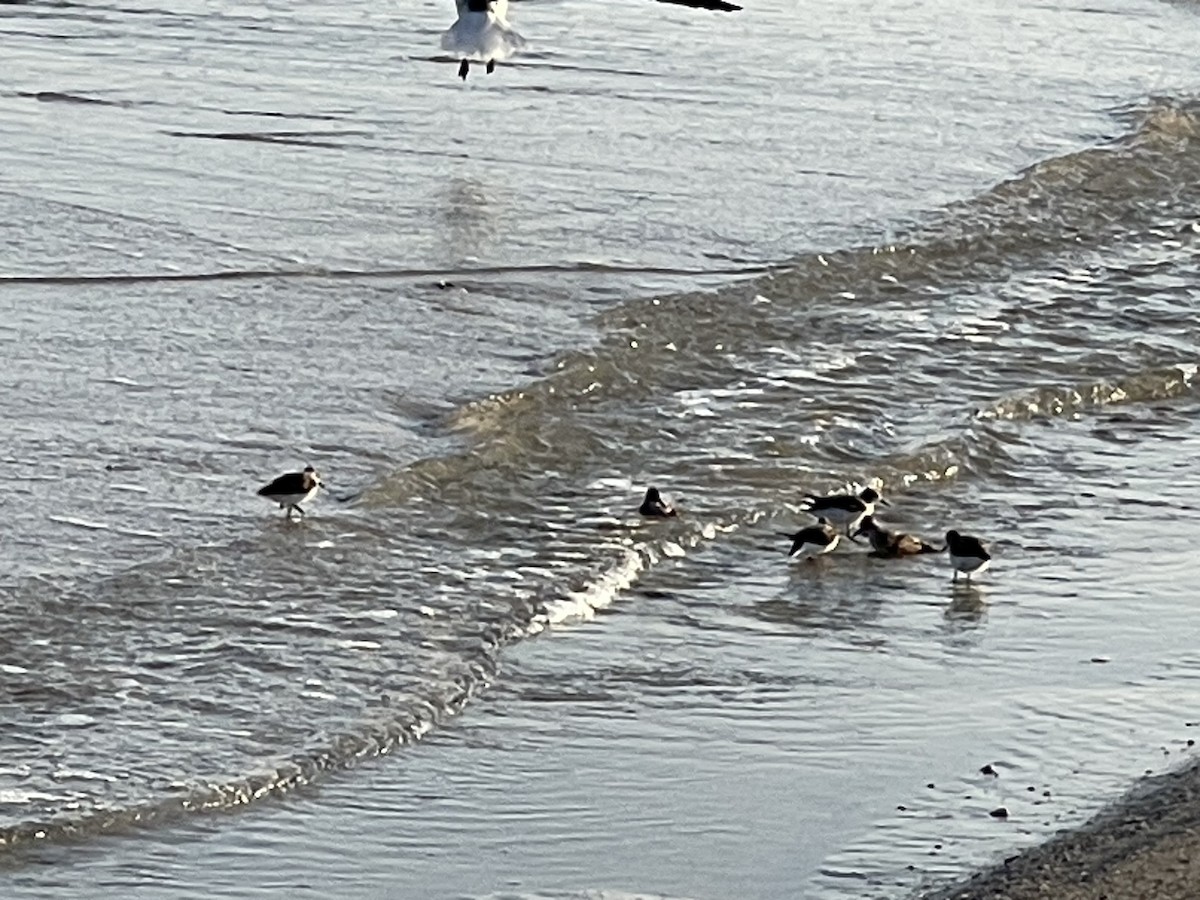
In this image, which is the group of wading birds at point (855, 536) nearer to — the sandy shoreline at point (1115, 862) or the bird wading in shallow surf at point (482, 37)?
the sandy shoreline at point (1115, 862)

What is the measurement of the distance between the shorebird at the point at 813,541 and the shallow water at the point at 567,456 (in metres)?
0.07

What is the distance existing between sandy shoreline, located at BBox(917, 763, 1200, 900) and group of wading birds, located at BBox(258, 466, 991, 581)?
6.24 ft

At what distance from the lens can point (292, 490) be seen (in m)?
7.75

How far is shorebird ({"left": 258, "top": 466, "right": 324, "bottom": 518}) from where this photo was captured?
7.72m

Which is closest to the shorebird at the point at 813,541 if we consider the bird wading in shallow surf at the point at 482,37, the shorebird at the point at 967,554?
the shorebird at the point at 967,554

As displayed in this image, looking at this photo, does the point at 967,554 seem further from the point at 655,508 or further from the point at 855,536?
the point at 655,508

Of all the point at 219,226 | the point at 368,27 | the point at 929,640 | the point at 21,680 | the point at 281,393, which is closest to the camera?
the point at 21,680

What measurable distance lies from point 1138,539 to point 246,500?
8.13 feet

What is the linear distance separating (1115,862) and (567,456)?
368 centimetres

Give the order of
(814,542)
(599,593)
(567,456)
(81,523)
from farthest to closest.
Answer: (567,456) → (814,542) → (81,523) → (599,593)

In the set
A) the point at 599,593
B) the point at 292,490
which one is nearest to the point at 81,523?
the point at 292,490

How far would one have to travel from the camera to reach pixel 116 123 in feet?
42.6

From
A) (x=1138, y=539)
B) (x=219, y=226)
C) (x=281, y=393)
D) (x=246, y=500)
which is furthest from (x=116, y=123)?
(x=1138, y=539)

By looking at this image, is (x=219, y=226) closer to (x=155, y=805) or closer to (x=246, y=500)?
(x=246, y=500)
